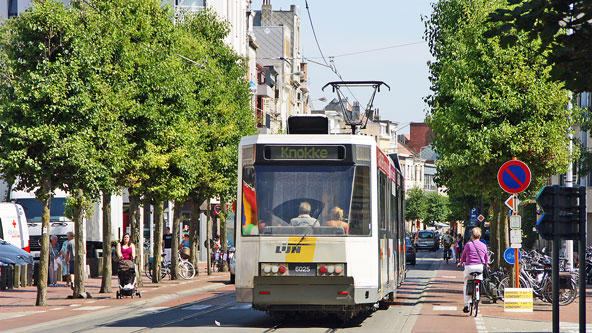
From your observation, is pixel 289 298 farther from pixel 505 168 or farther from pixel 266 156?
pixel 505 168

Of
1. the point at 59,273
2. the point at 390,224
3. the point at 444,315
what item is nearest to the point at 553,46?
the point at 390,224

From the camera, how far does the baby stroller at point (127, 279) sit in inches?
1017

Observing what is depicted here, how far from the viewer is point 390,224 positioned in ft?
62.7

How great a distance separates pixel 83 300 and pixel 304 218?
11.0 metres

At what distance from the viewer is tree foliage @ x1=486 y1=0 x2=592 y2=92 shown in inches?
321

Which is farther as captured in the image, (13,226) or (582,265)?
(13,226)

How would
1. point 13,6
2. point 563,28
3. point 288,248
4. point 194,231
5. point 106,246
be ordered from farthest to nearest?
1. point 13,6
2. point 194,231
3. point 106,246
4. point 288,248
5. point 563,28

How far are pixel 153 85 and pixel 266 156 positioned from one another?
1250 centimetres

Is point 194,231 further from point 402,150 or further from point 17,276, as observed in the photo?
point 402,150

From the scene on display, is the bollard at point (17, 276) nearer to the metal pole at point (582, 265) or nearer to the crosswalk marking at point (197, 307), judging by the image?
the crosswalk marking at point (197, 307)

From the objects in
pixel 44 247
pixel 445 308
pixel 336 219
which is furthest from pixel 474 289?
pixel 44 247

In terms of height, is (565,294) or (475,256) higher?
(475,256)

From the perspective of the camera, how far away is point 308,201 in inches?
636

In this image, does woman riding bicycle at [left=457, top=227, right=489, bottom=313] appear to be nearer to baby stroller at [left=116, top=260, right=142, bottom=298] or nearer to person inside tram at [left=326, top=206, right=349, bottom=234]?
person inside tram at [left=326, top=206, right=349, bottom=234]
